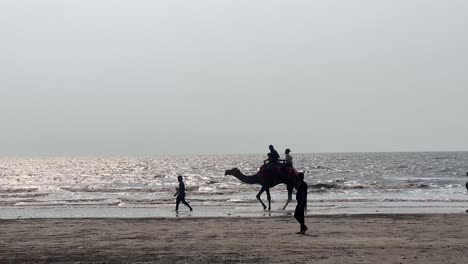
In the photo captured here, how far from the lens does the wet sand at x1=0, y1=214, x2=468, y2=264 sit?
1383cm

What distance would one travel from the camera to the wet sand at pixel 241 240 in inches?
544

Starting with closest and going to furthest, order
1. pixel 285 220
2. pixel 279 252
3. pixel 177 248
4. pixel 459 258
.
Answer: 1. pixel 459 258
2. pixel 279 252
3. pixel 177 248
4. pixel 285 220

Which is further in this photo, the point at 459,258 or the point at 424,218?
the point at 424,218

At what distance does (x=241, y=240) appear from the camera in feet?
54.0

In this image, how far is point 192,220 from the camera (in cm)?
2259

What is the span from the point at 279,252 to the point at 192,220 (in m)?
8.70

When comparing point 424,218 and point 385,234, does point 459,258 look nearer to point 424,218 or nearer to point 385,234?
point 385,234

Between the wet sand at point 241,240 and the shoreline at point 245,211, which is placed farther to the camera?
the shoreline at point 245,211

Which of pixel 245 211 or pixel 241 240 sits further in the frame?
pixel 245 211

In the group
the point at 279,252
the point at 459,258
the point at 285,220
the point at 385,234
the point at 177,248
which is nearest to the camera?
the point at 459,258

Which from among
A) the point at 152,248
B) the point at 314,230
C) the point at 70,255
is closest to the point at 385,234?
the point at 314,230

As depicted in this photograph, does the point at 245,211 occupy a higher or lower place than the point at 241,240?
lower

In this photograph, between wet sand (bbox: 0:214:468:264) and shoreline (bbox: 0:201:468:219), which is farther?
shoreline (bbox: 0:201:468:219)

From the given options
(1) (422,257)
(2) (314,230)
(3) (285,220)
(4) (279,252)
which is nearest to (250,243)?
(4) (279,252)
